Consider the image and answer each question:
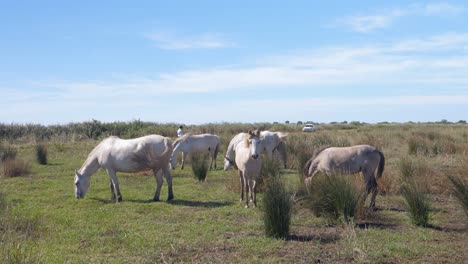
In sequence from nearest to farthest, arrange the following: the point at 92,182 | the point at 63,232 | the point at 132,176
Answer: the point at 63,232 → the point at 92,182 → the point at 132,176

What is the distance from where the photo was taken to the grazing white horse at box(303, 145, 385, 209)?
10008mm

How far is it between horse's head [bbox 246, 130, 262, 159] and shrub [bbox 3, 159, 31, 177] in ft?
35.6

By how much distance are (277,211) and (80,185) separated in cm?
639

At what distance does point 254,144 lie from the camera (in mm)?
10133

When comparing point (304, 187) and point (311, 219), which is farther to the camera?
point (304, 187)

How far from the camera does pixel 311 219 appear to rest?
30.2 ft

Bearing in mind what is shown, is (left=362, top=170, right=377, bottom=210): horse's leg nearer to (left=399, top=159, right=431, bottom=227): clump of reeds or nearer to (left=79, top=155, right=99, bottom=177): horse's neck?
(left=399, top=159, right=431, bottom=227): clump of reeds

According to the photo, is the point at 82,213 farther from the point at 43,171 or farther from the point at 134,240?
the point at 43,171

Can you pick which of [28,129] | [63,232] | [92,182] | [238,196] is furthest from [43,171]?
[28,129]

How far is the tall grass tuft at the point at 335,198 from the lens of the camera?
8.55 m

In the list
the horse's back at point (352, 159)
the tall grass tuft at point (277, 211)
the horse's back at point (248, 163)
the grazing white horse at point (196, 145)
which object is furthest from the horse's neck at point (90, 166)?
the grazing white horse at point (196, 145)

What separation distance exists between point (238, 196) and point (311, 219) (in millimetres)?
3421

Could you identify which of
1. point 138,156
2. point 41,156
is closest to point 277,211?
point 138,156

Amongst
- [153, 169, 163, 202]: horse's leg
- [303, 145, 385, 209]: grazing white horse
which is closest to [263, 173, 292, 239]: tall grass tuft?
[303, 145, 385, 209]: grazing white horse
